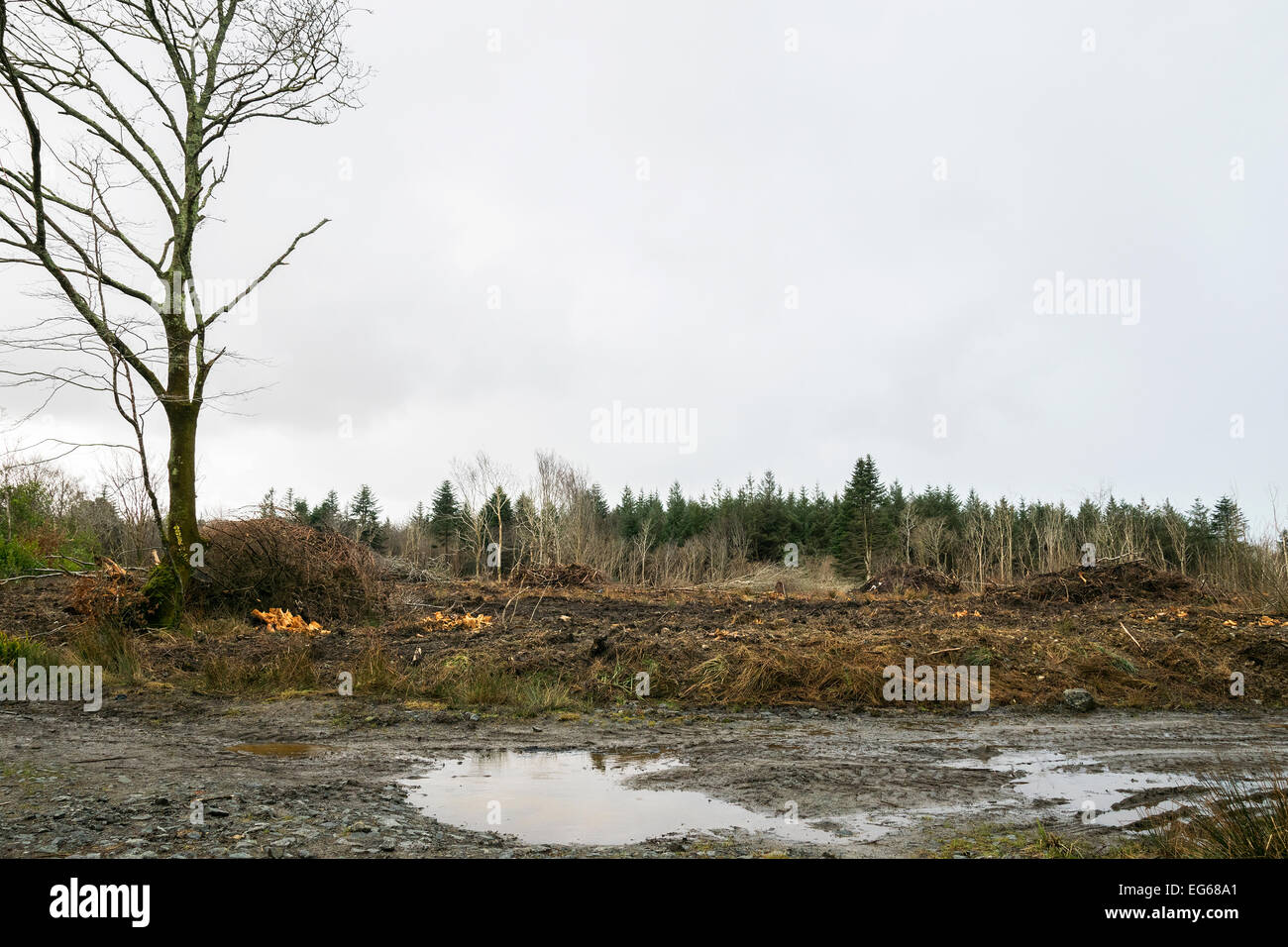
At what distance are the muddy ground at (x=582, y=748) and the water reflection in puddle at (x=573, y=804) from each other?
0.47ft

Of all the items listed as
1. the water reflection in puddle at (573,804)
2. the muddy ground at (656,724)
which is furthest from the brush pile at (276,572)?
the water reflection in puddle at (573,804)

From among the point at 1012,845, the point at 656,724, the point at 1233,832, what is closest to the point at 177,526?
the point at 656,724

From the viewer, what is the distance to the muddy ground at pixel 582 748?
4.31 metres

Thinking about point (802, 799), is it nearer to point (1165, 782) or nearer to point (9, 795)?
point (1165, 782)

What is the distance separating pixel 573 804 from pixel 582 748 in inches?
87.1

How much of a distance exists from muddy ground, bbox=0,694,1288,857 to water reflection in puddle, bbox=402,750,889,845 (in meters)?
0.14

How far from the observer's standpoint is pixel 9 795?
4996mm

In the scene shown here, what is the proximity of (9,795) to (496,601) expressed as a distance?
42.1 feet

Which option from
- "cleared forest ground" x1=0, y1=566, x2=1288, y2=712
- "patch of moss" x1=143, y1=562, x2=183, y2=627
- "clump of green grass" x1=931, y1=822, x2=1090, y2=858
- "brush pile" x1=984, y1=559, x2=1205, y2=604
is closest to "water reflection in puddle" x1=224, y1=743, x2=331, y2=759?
"cleared forest ground" x1=0, y1=566, x2=1288, y2=712

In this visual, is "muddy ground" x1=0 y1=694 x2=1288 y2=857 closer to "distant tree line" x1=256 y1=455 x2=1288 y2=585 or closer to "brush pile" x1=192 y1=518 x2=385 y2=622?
"brush pile" x1=192 y1=518 x2=385 y2=622

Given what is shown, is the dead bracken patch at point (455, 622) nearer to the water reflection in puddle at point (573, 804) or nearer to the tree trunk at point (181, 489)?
the tree trunk at point (181, 489)

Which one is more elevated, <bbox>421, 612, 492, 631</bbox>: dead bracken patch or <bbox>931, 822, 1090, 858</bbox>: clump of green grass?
<bbox>421, 612, 492, 631</bbox>: dead bracken patch

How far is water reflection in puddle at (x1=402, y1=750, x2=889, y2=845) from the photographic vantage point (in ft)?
15.6
